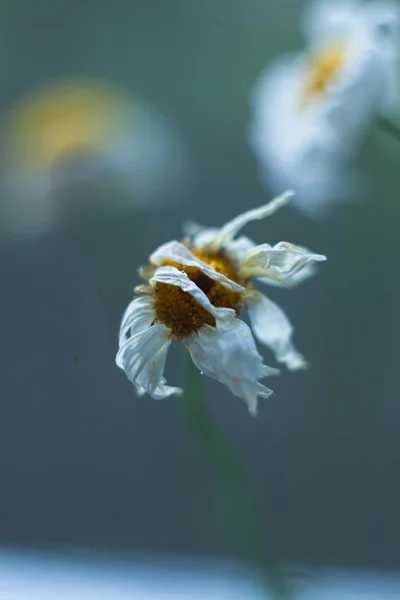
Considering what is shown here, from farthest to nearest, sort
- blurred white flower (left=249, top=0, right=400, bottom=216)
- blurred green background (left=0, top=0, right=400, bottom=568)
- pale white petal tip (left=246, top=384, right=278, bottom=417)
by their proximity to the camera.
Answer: blurred green background (left=0, top=0, right=400, bottom=568), blurred white flower (left=249, top=0, right=400, bottom=216), pale white petal tip (left=246, top=384, right=278, bottom=417)

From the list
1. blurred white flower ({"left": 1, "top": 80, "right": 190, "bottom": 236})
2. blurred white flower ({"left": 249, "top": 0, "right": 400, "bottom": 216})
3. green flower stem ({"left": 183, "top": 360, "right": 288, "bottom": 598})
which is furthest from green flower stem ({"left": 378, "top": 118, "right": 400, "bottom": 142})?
blurred white flower ({"left": 1, "top": 80, "right": 190, "bottom": 236})

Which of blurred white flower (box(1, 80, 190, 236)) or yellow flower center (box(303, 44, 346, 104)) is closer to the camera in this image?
yellow flower center (box(303, 44, 346, 104))

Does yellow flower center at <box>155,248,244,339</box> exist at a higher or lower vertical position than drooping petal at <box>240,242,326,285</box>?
lower

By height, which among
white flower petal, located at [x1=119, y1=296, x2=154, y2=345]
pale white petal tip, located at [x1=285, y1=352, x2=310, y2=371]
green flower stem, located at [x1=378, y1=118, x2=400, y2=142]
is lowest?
pale white petal tip, located at [x1=285, y1=352, x2=310, y2=371]

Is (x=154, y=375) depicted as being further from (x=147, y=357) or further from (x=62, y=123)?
(x=62, y=123)

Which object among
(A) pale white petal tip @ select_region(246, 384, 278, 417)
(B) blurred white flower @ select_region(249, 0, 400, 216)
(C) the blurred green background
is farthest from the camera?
(C) the blurred green background

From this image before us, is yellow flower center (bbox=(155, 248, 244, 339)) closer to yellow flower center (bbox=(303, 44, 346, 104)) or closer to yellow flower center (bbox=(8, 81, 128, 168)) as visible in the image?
yellow flower center (bbox=(303, 44, 346, 104))

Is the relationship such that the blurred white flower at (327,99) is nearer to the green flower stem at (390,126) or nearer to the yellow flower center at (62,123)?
the green flower stem at (390,126)

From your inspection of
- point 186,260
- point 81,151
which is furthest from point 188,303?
point 81,151
